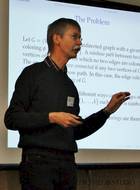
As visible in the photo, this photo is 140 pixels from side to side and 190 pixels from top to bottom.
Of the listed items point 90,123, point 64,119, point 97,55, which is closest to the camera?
point 64,119

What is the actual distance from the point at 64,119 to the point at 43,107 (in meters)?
0.21

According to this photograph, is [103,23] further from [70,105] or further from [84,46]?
[70,105]

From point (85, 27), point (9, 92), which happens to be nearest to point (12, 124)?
point (9, 92)

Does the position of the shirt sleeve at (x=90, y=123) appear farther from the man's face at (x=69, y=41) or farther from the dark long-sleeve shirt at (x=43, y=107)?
the man's face at (x=69, y=41)

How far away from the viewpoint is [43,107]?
2.08 meters

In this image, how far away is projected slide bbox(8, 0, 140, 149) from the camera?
2.45 meters

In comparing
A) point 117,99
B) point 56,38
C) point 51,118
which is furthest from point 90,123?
point 56,38

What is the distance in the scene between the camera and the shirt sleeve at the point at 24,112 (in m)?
1.95

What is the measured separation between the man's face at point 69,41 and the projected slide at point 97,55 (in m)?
0.29

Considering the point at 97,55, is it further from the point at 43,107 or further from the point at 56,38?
the point at 43,107

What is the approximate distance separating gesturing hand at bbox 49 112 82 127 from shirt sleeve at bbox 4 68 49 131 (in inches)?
1.1

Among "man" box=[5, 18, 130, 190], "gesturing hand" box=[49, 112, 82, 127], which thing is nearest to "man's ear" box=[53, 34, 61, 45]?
"man" box=[5, 18, 130, 190]

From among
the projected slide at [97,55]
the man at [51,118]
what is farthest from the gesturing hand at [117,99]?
the projected slide at [97,55]

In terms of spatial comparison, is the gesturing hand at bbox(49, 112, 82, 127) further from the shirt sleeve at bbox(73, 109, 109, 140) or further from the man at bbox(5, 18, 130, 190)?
the shirt sleeve at bbox(73, 109, 109, 140)
